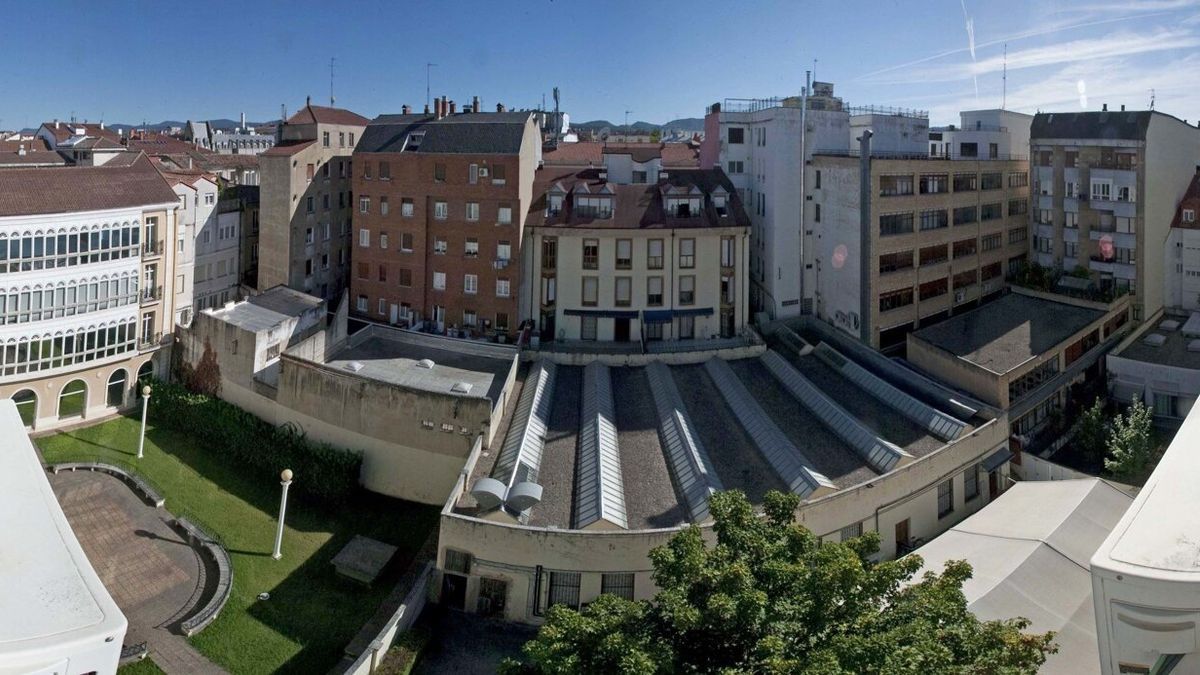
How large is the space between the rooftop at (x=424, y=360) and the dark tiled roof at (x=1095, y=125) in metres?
41.9

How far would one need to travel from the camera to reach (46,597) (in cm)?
1938

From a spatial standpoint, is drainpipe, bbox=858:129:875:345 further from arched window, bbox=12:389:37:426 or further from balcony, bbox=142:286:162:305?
arched window, bbox=12:389:37:426

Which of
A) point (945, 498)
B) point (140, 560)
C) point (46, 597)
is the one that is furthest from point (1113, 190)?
point (46, 597)

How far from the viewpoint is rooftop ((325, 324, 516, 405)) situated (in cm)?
4000

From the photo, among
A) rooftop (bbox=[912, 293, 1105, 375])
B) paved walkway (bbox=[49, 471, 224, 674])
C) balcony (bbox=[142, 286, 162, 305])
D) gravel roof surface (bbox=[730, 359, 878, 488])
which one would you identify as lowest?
paved walkway (bbox=[49, 471, 224, 674])

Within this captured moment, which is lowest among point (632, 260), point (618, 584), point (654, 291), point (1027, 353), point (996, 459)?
point (618, 584)

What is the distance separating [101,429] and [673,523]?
102 ft

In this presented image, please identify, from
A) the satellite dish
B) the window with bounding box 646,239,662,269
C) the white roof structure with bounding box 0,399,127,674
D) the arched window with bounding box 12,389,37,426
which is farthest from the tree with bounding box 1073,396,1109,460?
the arched window with bounding box 12,389,37,426

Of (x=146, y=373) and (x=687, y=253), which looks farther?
(x=687, y=253)

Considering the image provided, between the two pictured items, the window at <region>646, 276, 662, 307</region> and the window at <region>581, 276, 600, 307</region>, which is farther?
the window at <region>646, 276, 662, 307</region>

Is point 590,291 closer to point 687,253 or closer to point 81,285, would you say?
point 687,253

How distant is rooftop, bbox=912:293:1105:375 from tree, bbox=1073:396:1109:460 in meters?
4.05

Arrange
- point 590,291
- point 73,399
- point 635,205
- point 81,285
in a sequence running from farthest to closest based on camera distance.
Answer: point 635,205 → point 590,291 → point 73,399 → point 81,285

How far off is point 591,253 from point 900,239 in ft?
61.3
